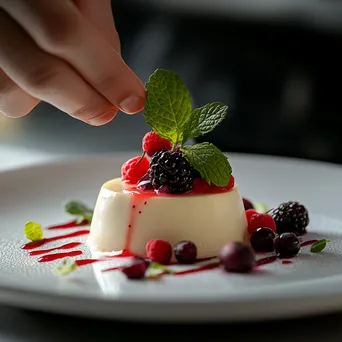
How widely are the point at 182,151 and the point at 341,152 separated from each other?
212cm

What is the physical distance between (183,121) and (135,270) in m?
0.53

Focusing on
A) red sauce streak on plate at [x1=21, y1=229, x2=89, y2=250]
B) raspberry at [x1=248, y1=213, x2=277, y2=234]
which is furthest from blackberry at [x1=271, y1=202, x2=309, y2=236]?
red sauce streak on plate at [x1=21, y1=229, x2=89, y2=250]

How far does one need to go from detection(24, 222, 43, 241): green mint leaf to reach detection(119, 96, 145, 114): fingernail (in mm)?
587

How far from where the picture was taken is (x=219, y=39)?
4.91 meters

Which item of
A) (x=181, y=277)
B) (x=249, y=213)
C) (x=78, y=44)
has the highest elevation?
(x=78, y=44)

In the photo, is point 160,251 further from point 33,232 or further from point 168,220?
point 33,232

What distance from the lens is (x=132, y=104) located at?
1912 millimetres

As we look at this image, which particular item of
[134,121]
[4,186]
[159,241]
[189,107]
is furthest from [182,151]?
[134,121]

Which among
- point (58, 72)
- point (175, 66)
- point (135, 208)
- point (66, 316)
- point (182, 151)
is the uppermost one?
point (175, 66)

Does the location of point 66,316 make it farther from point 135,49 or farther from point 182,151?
point 135,49

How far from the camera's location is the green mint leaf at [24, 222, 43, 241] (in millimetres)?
2350

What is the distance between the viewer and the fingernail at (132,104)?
1872mm

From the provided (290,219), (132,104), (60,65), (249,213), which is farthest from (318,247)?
(60,65)

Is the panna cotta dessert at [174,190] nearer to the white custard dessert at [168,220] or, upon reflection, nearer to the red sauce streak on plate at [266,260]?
the white custard dessert at [168,220]
